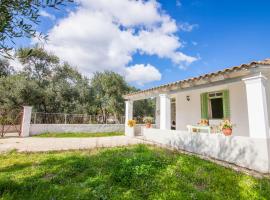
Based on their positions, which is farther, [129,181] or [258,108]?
[258,108]

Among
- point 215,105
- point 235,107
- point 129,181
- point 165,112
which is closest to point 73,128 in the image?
point 165,112

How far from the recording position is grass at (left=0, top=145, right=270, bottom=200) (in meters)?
3.80

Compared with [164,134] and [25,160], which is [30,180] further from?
[164,134]

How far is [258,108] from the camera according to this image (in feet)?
19.2

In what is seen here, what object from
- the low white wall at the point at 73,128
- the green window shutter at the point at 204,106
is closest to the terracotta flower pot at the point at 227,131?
the green window shutter at the point at 204,106

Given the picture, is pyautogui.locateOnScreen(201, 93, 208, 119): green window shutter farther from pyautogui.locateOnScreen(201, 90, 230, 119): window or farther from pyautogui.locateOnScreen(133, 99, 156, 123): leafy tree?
pyautogui.locateOnScreen(133, 99, 156, 123): leafy tree

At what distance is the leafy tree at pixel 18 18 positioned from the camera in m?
3.37

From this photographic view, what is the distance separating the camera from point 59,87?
19875mm

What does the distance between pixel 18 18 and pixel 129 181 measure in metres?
4.51

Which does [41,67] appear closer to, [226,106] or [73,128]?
[73,128]

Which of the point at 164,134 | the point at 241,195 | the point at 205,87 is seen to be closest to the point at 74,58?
the point at 164,134

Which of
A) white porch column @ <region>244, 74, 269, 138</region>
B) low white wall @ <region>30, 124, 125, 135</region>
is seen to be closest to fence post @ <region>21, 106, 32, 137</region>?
low white wall @ <region>30, 124, 125, 135</region>

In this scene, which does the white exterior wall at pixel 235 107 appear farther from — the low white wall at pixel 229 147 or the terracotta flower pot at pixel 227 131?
the low white wall at pixel 229 147

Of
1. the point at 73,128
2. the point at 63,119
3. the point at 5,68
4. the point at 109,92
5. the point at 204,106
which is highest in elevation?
the point at 5,68
